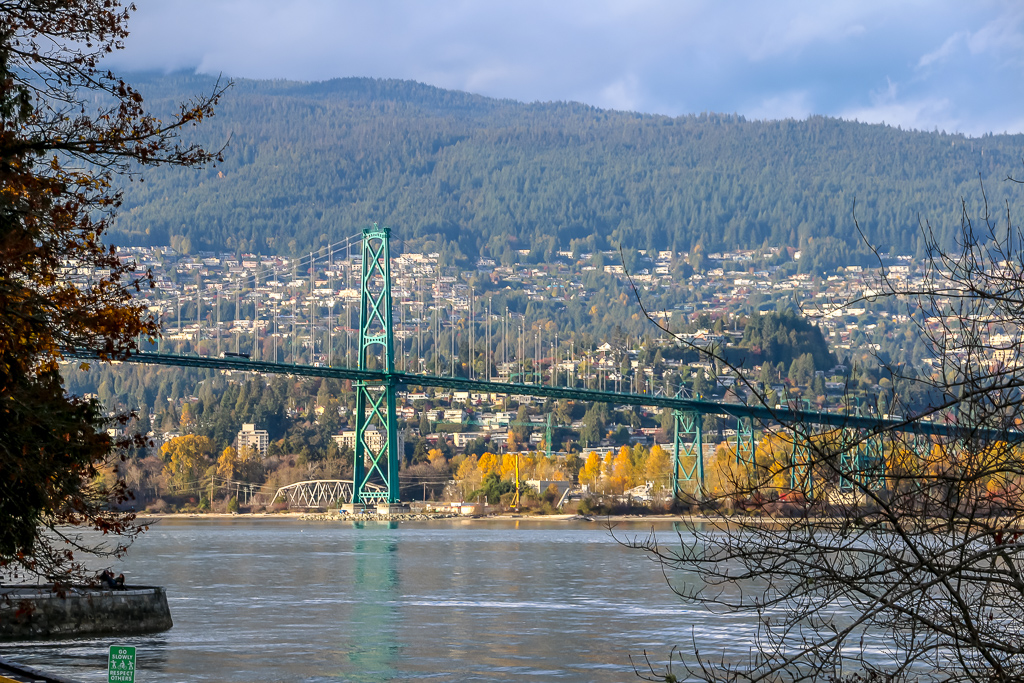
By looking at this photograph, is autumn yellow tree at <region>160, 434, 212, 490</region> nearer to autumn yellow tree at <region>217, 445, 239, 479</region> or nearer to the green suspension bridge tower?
autumn yellow tree at <region>217, 445, 239, 479</region>

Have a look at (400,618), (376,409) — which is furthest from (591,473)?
(400,618)

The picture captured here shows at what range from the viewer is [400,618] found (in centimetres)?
2770

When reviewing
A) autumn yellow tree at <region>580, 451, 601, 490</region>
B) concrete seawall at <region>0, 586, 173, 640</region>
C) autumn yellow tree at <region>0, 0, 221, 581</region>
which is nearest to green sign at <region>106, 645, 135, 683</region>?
autumn yellow tree at <region>0, 0, 221, 581</region>

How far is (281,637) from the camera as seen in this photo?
23.1 m

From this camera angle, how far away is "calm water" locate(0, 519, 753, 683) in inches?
733

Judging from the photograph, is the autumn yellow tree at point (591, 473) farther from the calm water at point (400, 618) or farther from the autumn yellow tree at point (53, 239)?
the autumn yellow tree at point (53, 239)

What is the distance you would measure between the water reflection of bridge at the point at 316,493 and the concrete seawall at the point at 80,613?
73.9 metres

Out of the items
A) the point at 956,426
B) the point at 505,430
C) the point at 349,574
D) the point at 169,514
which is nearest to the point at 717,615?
the point at 349,574

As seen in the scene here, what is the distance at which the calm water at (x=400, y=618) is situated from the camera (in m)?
18.6

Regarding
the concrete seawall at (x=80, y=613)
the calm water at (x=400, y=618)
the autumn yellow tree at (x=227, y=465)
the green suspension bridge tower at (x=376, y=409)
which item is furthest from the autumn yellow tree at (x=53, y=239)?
the autumn yellow tree at (x=227, y=465)

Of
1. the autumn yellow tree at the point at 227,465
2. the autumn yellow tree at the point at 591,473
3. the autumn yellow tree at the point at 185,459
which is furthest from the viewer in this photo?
the autumn yellow tree at the point at 227,465

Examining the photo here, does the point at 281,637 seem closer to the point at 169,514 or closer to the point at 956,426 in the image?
the point at 956,426

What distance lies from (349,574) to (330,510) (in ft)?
181

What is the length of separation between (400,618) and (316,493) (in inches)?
3222
